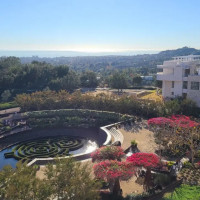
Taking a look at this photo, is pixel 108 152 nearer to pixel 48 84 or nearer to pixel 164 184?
pixel 164 184

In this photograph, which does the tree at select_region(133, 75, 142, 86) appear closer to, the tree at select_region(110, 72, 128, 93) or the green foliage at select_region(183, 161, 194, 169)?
the tree at select_region(110, 72, 128, 93)

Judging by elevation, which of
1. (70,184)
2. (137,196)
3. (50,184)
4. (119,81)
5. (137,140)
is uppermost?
(50,184)

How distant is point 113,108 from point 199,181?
21817mm

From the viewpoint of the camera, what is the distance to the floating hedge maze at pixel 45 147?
25953 mm

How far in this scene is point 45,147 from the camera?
28.2 meters

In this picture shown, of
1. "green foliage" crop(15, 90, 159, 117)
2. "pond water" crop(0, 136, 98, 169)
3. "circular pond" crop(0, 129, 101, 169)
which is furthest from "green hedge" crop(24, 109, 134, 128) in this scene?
"pond water" crop(0, 136, 98, 169)

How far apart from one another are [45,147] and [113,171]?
16352 millimetres

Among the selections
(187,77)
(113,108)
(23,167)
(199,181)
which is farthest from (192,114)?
(23,167)

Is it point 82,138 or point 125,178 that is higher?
point 125,178

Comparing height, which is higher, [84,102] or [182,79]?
[182,79]

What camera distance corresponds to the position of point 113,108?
37031 millimetres

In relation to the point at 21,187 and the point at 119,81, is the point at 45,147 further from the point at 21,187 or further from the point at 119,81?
the point at 119,81

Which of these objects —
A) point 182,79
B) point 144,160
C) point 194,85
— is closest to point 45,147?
point 144,160

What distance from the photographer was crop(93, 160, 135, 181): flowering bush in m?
13.3
